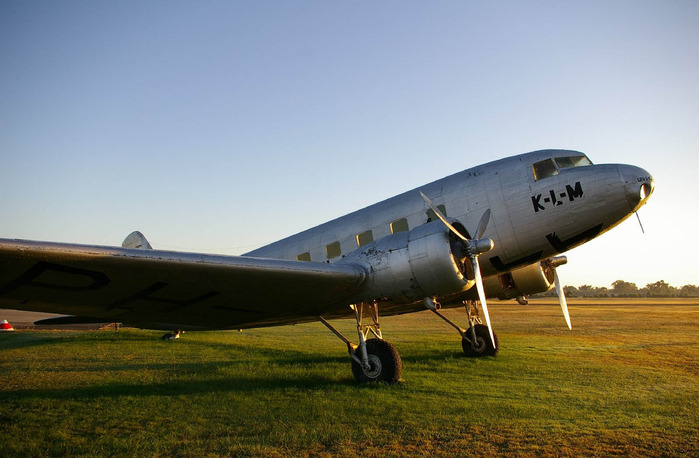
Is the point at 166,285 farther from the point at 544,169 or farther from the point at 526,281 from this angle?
the point at 526,281

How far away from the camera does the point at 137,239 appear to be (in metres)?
13.5

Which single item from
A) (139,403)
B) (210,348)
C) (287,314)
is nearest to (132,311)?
(139,403)

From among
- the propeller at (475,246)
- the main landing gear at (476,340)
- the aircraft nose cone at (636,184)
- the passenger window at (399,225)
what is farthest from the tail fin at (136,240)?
the aircraft nose cone at (636,184)

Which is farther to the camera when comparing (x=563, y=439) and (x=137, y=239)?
(x=137, y=239)

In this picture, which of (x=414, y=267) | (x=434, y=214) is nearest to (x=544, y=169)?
(x=434, y=214)

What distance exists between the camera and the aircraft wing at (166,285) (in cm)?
526

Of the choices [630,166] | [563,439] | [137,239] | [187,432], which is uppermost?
[137,239]

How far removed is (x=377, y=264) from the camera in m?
8.09

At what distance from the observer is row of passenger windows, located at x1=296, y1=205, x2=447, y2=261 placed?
9.45m

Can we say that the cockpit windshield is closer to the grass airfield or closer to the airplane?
the airplane

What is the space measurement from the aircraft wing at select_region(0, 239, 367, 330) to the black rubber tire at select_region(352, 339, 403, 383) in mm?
1084

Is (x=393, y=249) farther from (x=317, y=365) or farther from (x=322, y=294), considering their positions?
(x=317, y=365)

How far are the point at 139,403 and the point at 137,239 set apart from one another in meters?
7.93

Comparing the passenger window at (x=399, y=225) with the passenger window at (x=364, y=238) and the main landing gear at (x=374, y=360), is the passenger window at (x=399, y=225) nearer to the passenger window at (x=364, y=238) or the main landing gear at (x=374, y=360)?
the passenger window at (x=364, y=238)
